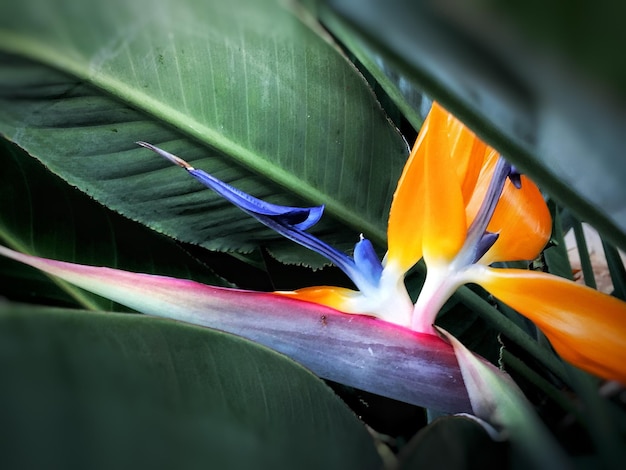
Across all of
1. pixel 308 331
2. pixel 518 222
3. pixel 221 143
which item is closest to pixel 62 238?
pixel 221 143

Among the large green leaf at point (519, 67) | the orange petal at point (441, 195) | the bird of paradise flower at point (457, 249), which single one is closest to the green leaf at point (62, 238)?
the bird of paradise flower at point (457, 249)

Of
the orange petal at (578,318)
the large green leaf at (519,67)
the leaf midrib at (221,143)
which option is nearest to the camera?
the large green leaf at (519,67)

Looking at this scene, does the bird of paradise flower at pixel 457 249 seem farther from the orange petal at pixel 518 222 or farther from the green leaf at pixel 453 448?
the green leaf at pixel 453 448

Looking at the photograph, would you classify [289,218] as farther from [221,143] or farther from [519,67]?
[519,67]

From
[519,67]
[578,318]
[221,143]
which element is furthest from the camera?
[221,143]

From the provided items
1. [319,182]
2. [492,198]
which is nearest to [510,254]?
[492,198]
